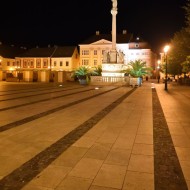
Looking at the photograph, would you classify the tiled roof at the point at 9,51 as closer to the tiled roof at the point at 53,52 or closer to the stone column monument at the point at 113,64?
→ the tiled roof at the point at 53,52

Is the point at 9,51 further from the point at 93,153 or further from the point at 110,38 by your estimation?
the point at 93,153

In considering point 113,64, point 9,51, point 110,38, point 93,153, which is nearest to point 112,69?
point 113,64

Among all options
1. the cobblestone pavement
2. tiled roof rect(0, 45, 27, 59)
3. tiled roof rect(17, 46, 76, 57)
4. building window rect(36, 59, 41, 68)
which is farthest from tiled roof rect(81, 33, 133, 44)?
the cobblestone pavement

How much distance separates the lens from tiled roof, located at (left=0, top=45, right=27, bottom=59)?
7550 centimetres

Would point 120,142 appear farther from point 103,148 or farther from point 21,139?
point 21,139

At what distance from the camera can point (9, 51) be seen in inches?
3093

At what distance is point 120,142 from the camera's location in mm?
6230

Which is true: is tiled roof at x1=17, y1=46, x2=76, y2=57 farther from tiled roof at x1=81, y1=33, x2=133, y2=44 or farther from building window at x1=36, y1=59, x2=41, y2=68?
tiled roof at x1=81, y1=33, x2=133, y2=44

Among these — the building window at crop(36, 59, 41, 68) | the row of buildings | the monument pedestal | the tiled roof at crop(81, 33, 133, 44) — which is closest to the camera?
the monument pedestal

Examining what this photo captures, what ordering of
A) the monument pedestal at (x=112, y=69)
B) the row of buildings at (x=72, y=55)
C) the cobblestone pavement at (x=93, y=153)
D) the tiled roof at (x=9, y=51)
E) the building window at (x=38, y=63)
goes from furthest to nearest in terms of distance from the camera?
the tiled roof at (x=9, y=51)
the building window at (x=38, y=63)
the row of buildings at (x=72, y=55)
the monument pedestal at (x=112, y=69)
the cobblestone pavement at (x=93, y=153)

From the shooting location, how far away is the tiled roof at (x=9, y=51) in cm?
7550

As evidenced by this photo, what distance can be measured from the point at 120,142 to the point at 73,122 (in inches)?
107

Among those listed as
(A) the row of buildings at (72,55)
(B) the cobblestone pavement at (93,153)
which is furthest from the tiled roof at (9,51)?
(B) the cobblestone pavement at (93,153)

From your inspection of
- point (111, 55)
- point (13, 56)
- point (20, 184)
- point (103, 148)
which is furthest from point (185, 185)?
point (13, 56)
